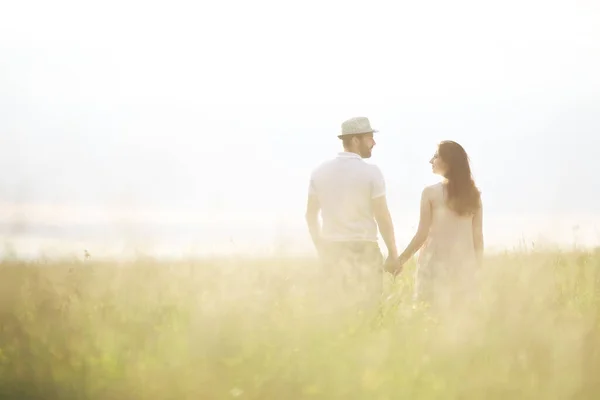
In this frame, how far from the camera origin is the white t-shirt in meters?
7.34

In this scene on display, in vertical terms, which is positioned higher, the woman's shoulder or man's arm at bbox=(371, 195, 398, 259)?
the woman's shoulder

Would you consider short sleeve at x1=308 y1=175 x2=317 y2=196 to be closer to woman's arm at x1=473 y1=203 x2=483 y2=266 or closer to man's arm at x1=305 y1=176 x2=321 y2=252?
man's arm at x1=305 y1=176 x2=321 y2=252

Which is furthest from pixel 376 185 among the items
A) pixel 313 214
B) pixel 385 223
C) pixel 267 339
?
pixel 267 339

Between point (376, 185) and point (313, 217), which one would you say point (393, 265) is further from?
point (313, 217)

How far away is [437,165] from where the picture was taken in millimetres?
7582

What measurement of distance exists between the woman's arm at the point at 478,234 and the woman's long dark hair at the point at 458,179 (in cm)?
21

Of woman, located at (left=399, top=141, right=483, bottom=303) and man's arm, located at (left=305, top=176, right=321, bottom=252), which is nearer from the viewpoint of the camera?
woman, located at (left=399, top=141, right=483, bottom=303)

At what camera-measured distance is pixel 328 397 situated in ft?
16.4

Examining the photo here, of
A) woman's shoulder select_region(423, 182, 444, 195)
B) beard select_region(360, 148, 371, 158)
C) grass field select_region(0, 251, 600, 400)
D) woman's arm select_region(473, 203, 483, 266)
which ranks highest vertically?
beard select_region(360, 148, 371, 158)

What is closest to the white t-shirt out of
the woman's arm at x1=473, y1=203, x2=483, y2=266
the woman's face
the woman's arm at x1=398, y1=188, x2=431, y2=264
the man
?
the man

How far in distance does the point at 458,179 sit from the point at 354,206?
96 cm

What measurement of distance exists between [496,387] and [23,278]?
166 inches

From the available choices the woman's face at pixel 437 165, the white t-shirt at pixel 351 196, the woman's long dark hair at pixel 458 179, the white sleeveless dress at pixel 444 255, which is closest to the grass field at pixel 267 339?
the white sleeveless dress at pixel 444 255

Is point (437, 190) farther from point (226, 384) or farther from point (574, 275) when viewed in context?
point (226, 384)
